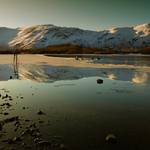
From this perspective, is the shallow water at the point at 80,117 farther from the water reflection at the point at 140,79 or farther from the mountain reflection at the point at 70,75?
the mountain reflection at the point at 70,75

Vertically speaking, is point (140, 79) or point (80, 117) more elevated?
point (80, 117)

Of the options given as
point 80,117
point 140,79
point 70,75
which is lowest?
point 70,75

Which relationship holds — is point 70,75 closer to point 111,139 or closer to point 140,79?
point 140,79

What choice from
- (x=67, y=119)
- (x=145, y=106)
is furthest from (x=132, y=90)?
(x=67, y=119)

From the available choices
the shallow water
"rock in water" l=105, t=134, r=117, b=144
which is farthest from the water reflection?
"rock in water" l=105, t=134, r=117, b=144

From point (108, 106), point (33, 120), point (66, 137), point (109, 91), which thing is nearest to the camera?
point (66, 137)

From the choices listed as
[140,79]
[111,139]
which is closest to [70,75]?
[140,79]

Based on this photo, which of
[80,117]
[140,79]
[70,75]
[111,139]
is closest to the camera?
[111,139]

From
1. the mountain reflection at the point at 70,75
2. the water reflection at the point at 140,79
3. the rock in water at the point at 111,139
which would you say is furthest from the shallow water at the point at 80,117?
the mountain reflection at the point at 70,75

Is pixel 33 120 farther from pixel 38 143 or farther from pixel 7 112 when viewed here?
pixel 38 143

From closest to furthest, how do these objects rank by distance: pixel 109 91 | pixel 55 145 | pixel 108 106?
pixel 55 145 → pixel 108 106 → pixel 109 91

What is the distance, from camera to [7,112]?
19469 mm

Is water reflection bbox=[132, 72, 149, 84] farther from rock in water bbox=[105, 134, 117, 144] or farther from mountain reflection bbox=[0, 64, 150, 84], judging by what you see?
rock in water bbox=[105, 134, 117, 144]

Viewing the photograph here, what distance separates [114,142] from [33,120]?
17.9 ft
